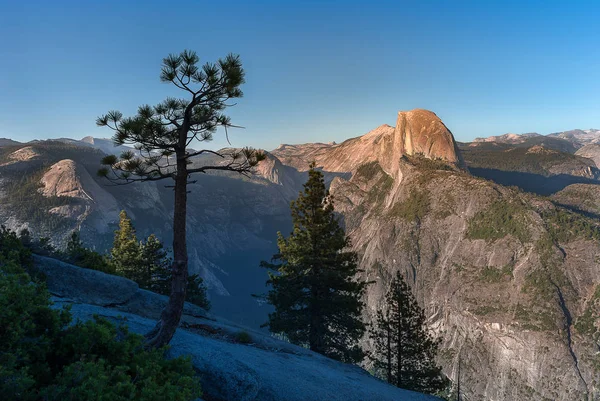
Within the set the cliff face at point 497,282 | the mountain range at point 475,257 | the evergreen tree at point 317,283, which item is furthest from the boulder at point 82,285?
the cliff face at point 497,282

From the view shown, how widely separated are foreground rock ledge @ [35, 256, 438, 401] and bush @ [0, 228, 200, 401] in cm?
113

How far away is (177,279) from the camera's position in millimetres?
9930

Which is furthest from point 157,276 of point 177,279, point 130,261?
point 177,279

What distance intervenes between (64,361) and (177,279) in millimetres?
3808

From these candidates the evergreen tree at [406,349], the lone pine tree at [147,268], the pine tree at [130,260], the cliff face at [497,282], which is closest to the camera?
the evergreen tree at [406,349]

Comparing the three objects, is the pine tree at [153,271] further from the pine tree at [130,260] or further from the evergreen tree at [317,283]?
the evergreen tree at [317,283]

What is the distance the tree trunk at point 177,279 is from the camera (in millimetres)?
9508

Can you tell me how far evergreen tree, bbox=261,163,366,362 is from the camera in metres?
24.5

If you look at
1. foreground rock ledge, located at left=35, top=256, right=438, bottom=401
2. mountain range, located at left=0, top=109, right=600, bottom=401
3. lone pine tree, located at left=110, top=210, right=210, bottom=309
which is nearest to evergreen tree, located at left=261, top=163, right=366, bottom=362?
foreground rock ledge, located at left=35, top=256, right=438, bottom=401

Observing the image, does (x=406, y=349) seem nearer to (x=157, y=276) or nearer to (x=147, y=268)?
(x=157, y=276)

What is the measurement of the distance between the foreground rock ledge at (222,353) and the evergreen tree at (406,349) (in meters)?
11.7

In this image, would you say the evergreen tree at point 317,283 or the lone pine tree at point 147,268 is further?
the lone pine tree at point 147,268

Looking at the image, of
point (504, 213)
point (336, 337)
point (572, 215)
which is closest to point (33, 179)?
point (336, 337)

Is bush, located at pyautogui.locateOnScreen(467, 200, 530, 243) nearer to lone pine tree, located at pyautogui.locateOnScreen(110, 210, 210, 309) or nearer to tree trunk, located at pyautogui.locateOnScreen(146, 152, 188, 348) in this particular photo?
lone pine tree, located at pyautogui.locateOnScreen(110, 210, 210, 309)
